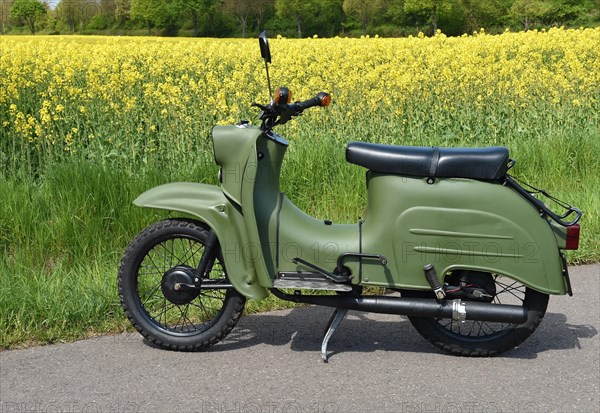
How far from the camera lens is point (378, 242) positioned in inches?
157

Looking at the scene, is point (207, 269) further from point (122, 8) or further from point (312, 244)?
point (122, 8)

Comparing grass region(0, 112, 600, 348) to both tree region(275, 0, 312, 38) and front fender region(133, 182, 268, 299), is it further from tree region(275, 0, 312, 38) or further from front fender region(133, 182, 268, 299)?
tree region(275, 0, 312, 38)

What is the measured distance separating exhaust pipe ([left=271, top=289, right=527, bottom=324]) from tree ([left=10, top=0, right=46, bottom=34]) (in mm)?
51400

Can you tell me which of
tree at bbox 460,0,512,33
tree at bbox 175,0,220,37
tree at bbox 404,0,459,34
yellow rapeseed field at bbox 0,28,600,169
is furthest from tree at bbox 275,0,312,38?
yellow rapeseed field at bbox 0,28,600,169

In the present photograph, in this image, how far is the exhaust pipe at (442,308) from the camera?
3.95m

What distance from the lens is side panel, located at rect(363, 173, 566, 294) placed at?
3.87m

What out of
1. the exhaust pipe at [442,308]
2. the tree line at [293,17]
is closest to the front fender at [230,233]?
the exhaust pipe at [442,308]

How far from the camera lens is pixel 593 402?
3.50 m

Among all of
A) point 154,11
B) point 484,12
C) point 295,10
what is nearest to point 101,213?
point 295,10

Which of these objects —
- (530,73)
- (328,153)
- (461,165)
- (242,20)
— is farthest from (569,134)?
(242,20)

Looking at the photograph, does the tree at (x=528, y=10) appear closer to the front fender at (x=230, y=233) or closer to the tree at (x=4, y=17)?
the tree at (x=4, y=17)

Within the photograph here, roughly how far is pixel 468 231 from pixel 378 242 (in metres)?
0.44

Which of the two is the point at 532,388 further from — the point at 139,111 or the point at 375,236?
the point at 139,111

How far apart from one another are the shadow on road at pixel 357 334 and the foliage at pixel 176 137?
753 millimetres
